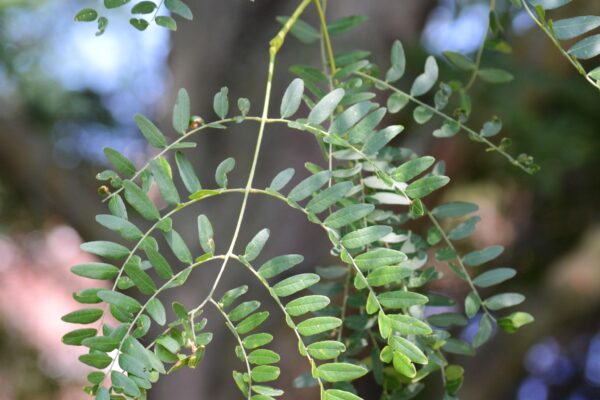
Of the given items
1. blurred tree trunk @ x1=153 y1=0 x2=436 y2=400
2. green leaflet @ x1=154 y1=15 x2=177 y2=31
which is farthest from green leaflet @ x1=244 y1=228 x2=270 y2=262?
blurred tree trunk @ x1=153 y1=0 x2=436 y2=400

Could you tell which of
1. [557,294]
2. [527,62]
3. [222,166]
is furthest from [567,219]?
[222,166]

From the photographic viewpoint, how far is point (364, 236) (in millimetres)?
394

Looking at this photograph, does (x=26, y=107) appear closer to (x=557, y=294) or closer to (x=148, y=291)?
(x=557, y=294)

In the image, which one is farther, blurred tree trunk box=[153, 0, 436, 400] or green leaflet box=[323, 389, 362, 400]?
blurred tree trunk box=[153, 0, 436, 400]

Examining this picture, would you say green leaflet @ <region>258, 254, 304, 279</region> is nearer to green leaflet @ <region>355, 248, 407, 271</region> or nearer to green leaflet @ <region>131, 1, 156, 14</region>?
green leaflet @ <region>355, 248, 407, 271</region>

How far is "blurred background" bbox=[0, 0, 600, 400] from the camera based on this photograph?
5.00 feet

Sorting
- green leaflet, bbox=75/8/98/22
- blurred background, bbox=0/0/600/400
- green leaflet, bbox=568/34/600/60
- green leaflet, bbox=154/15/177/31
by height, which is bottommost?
blurred background, bbox=0/0/600/400

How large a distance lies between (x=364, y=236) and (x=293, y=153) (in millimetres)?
1159

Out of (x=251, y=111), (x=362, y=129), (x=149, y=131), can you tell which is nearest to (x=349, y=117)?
(x=362, y=129)

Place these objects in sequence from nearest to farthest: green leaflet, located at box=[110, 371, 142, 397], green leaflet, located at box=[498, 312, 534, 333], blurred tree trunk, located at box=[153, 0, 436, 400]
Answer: green leaflet, located at box=[110, 371, 142, 397] < green leaflet, located at box=[498, 312, 534, 333] < blurred tree trunk, located at box=[153, 0, 436, 400]

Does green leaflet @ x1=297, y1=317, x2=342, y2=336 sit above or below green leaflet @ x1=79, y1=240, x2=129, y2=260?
below

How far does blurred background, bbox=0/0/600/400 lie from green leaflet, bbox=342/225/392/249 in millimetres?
987

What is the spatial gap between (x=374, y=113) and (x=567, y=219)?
1854mm

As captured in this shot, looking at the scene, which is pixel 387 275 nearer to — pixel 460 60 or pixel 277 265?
pixel 277 265
